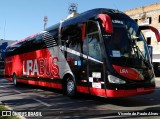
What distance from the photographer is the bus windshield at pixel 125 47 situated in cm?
1109

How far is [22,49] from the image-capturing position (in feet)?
70.0

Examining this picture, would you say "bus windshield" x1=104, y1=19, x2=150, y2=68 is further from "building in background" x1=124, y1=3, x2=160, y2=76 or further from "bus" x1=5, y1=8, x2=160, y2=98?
"building in background" x1=124, y1=3, x2=160, y2=76

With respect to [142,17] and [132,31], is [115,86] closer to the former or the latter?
[132,31]

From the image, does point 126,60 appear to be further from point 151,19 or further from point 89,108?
point 151,19

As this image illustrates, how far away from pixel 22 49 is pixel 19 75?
1.88m

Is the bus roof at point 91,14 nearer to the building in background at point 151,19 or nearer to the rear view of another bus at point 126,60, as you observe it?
the rear view of another bus at point 126,60

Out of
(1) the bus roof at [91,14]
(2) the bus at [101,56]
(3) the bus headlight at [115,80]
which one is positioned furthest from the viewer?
(1) the bus roof at [91,14]

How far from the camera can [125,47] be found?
11.3m

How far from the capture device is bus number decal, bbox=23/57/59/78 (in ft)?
50.9

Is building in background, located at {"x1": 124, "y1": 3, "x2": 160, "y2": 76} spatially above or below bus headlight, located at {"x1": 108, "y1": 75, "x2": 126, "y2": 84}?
above

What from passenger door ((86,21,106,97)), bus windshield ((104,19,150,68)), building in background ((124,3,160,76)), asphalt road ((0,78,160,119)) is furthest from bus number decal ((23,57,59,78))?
building in background ((124,3,160,76))

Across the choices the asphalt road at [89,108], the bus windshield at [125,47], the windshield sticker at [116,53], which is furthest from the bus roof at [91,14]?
the asphalt road at [89,108]

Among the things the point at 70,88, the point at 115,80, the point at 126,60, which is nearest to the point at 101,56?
the point at 126,60

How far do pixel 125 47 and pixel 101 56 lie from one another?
88 cm
